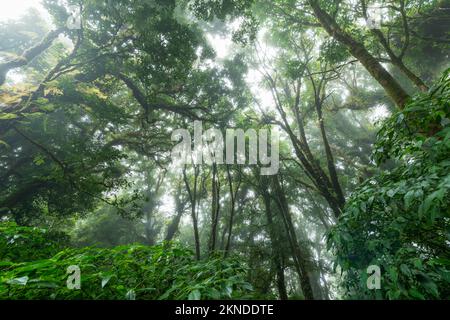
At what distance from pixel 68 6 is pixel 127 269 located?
701 centimetres

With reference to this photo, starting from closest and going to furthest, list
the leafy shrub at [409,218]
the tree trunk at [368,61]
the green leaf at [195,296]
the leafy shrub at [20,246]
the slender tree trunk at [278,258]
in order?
the green leaf at [195,296] → the leafy shrub at [409,218] → the leafy shrub at [20,246] → the tree trunk at [368,61] → the slender tree trunk at [278,258]

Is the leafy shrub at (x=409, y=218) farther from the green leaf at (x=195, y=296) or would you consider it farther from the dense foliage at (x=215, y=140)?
the green leaf at (x=195, y=296)

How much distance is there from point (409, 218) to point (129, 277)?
2.80m

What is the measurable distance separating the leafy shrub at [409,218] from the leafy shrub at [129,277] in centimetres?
120

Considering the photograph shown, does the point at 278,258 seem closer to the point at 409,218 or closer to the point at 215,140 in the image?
the point at 215,140

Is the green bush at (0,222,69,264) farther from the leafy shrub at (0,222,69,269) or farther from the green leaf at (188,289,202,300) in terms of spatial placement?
the green leaf at (188,289,202,300)

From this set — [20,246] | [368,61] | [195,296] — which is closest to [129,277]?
[195,296]

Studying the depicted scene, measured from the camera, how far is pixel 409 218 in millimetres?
2590

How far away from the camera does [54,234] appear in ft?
28.2

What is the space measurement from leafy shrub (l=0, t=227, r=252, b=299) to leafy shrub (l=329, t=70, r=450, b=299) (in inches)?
47.2

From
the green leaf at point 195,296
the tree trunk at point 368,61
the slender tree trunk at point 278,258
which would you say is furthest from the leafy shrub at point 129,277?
the slender tree trunk at point 278,258

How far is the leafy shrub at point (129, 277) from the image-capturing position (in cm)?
164

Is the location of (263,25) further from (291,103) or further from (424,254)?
(424,254)
